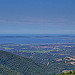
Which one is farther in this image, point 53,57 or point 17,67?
point 53,57

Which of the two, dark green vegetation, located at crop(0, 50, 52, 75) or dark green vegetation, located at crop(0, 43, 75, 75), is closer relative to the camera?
dark green vegetation, located at crop(0, 50, 52, 75)

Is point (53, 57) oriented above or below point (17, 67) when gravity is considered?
below

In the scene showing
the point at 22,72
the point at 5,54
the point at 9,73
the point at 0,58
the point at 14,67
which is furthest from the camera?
the point at 5,54

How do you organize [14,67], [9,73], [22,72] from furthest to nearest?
[14,67], [22,72], [9,73]

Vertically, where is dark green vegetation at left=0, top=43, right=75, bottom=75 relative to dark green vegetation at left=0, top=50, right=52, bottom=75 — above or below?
below

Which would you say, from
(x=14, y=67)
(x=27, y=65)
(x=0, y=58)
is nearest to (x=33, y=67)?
(x=27, y=65)

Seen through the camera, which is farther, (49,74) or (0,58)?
(0,58)

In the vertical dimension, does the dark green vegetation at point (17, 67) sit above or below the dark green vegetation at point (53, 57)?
above

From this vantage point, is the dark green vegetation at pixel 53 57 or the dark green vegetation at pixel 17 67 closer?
the dark green vegetation at pixel 17 67

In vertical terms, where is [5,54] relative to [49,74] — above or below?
above

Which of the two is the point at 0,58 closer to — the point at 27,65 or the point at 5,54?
the point at 5,54

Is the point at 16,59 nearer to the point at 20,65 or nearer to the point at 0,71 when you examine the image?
the point at 20,65
